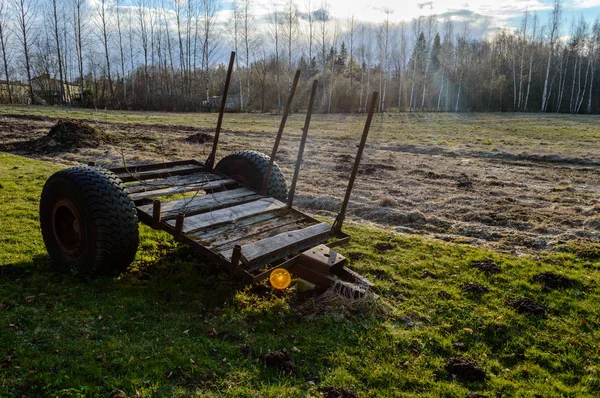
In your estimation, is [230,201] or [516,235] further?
[516,235]

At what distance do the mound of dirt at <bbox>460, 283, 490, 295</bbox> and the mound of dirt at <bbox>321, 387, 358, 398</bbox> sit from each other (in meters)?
2.49

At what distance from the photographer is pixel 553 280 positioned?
213 inches

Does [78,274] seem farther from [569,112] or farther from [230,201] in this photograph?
[569,112]

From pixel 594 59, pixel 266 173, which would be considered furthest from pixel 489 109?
pixel 266 173

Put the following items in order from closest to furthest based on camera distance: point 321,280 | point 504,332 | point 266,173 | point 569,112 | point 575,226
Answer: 1. point 504,332
2. point 321,280
3. point 266,173
4. point 575,226
5. point 569,112

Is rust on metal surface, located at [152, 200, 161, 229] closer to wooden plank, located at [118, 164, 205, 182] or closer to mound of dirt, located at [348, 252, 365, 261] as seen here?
wooden plank, located at [118, 164, 205, 182]

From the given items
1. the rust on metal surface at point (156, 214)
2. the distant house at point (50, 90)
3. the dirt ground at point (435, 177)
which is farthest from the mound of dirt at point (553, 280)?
the distant house at point (50, 90)

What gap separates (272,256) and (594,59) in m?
67.9

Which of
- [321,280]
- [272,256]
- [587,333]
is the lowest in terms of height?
[587,333]

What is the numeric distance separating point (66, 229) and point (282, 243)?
2588 millimetres

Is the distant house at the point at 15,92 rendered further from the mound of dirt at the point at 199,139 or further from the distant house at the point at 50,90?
the mound of dirt at the point at 199,139

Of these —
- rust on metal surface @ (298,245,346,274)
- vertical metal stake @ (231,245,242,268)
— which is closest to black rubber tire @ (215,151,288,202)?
rust on metal surface @ (298,245,346,274)

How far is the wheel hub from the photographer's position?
186 inches

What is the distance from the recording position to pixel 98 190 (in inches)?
173
